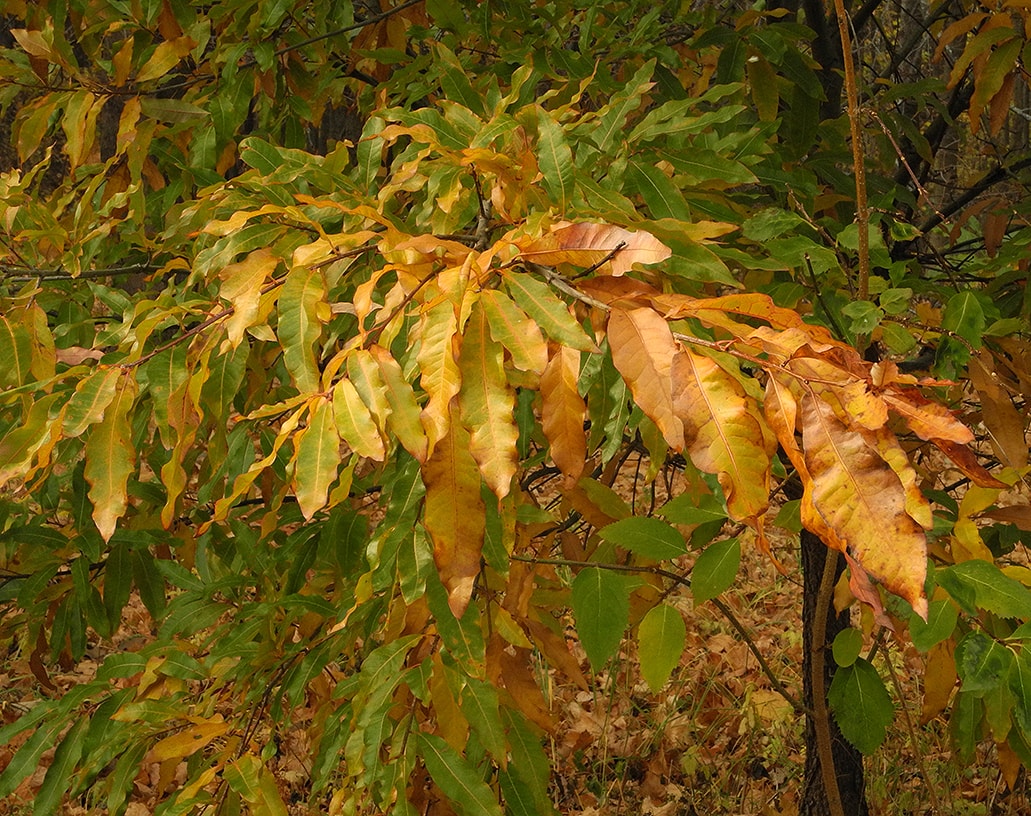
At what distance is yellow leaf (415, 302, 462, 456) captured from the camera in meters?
0.64

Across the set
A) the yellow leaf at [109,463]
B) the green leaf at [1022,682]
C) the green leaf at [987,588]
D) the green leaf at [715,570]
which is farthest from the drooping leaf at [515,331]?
the green leaf at [1022,682]

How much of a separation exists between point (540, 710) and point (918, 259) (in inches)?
53.3

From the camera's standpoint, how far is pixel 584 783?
9.84 feet

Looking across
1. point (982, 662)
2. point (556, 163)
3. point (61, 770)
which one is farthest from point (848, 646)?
point (61, 770)

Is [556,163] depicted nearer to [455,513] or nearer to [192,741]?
[455,513]

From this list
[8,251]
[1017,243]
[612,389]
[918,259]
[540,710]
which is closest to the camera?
[612,389]

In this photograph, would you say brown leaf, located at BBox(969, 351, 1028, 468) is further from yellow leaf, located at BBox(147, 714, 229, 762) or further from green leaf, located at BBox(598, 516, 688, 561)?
yellow leaf, located at BBox(147, 714, 229, 762)

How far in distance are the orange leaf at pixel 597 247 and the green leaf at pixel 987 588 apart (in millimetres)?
589

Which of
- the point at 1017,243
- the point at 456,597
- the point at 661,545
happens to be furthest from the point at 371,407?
the point at 1017,243

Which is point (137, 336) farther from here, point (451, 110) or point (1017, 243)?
point (1017, 243)

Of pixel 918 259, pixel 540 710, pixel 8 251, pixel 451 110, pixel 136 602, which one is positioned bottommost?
pixel 136 602

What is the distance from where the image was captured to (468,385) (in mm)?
667

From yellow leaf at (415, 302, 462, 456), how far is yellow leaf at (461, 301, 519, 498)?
Answer: 0.05ft

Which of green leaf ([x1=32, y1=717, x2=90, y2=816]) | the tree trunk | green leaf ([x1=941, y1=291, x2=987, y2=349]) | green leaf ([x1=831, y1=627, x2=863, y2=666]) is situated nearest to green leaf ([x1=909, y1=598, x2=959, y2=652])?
green leaf ([x1=831, y1=627, x2=863, y2=666])
